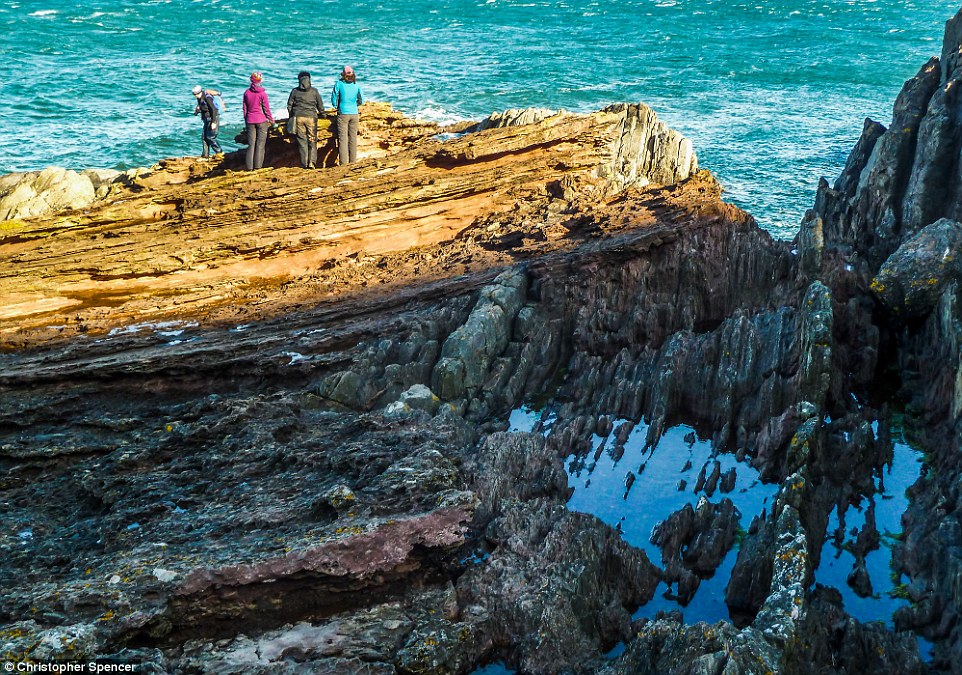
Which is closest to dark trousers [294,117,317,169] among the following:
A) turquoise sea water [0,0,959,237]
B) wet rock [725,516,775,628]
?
turquoise sea water [0,0,959,237]

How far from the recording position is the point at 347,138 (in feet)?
72.1

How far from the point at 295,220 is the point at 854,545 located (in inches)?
487

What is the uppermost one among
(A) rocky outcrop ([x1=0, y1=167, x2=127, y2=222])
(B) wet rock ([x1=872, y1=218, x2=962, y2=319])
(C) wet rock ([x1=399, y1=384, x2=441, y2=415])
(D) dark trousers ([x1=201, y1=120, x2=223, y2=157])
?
(D) dark trousers ([x1=201, y1=120, x2=223, y2=157])

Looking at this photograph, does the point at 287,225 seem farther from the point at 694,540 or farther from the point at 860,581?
the point at 860,581

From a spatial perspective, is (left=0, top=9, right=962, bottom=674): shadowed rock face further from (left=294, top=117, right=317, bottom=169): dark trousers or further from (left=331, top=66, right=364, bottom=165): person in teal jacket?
(left=331, top=66, right=364, bottom=165): person in teal jacket

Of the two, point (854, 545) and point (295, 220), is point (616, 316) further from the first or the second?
point (295, 220)

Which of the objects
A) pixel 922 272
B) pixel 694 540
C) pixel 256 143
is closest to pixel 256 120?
pixel 256 143

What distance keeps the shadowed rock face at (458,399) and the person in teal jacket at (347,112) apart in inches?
90.5

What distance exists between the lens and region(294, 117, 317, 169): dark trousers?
21.5 meters

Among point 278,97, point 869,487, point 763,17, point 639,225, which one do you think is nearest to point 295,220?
point 639,225

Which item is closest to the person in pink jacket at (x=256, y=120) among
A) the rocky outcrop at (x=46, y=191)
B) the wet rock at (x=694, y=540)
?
the rocky outcrop at (x=46, y=191)

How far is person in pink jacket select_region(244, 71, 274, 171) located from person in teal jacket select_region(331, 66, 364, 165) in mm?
1671

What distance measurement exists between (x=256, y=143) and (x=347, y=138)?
2.22 metres

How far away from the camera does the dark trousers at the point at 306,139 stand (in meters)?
21.5
